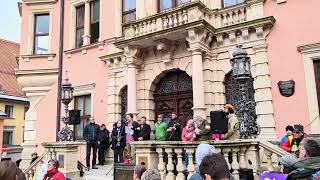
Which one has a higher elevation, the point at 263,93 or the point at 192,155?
the point at 263,93

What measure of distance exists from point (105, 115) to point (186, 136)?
7.53 metres

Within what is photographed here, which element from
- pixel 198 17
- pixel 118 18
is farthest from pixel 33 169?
pixel 118 18

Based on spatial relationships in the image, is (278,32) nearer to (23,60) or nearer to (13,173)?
(13,173)

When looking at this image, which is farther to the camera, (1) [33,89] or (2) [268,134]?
(1) [33,89]

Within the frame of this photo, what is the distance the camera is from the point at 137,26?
1333 cm

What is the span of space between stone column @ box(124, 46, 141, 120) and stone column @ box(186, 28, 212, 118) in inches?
108

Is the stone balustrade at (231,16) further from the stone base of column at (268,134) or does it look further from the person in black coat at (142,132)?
the person in black coat at (142,132)

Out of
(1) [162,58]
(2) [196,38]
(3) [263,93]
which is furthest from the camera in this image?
(1) [162,58]

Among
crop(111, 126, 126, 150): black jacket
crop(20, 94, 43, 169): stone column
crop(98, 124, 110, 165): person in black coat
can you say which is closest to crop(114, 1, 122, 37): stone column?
crop(98, 124, 110, 165): person in black coat

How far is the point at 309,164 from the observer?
3465 millimetres

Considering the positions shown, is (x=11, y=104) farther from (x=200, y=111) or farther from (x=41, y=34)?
(x=200, y=111)

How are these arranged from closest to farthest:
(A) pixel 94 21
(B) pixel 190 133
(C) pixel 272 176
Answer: (C) pixel 272 176 → (B) pixel 190 133 → (A) pixel 94 21

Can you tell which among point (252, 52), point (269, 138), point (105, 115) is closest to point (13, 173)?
point (269, 138)

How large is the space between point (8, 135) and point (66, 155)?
2489 centimetres
